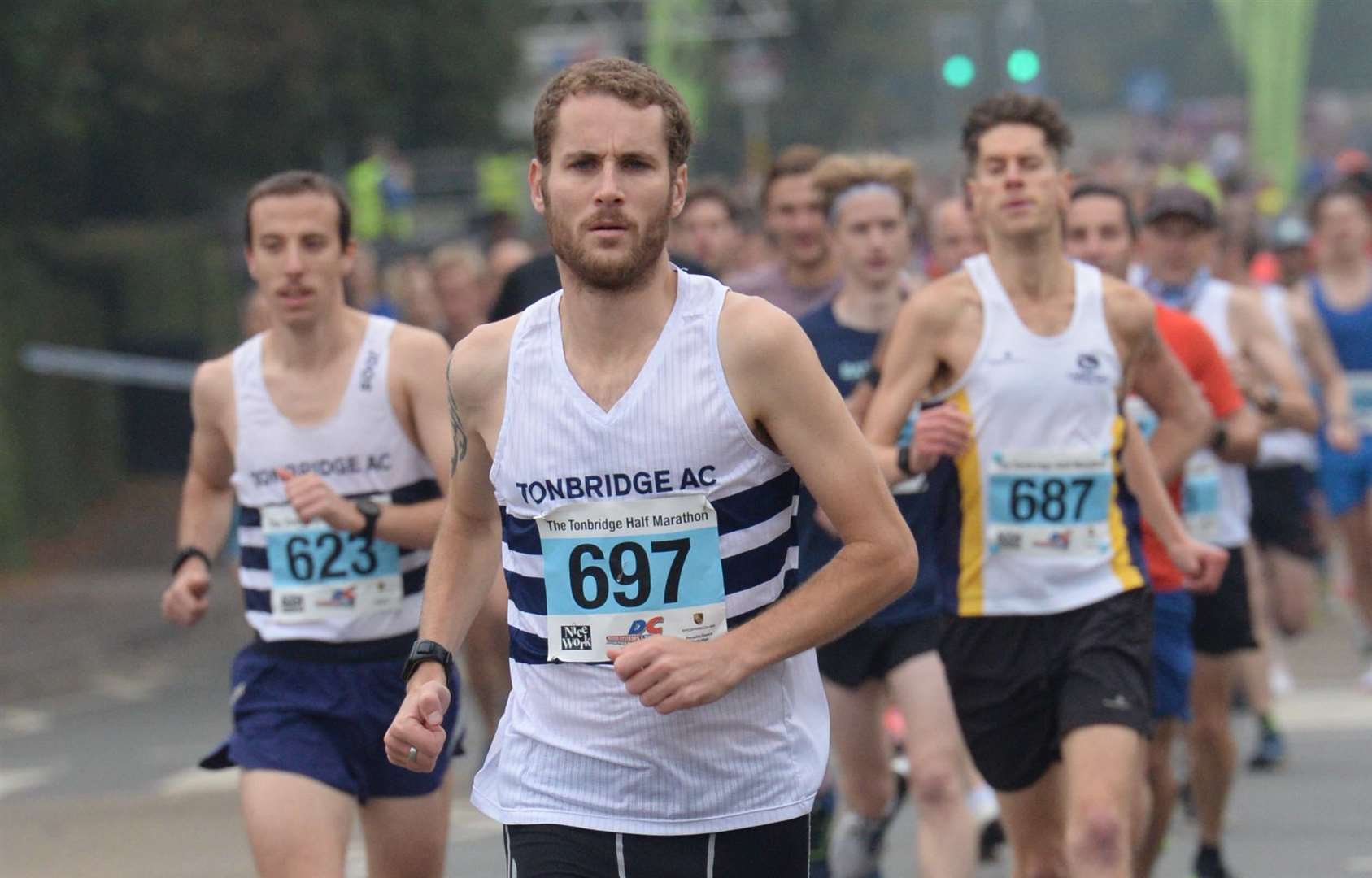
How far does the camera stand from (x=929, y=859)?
684cm

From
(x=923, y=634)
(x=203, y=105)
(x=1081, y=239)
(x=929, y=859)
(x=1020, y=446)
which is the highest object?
(x=203, y=105)

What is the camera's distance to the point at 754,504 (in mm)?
4215

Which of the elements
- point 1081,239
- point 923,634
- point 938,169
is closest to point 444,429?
point 923,634

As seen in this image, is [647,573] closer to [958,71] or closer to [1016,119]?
[1016,119]

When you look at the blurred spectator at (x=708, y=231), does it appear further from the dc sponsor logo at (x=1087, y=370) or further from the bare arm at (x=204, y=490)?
the dc sponsor logo at (x=1087, y=370)

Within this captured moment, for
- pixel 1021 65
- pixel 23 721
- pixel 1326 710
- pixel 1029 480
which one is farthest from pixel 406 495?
pixel 1021 65

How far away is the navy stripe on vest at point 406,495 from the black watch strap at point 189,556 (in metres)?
0.22

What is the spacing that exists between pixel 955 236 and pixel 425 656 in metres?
5.12

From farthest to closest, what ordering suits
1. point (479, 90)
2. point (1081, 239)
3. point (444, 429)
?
1. point (479, 90)
2. point (1081, 239)
3. point (444, 429)

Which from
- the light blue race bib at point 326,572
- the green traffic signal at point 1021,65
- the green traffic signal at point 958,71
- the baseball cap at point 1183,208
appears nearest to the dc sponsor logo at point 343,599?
the light blue race bib at point 326,572

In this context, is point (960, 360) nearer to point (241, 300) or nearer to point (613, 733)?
point (613, 733)

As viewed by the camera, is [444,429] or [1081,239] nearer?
[444,429]

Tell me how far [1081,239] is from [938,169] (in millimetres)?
54584

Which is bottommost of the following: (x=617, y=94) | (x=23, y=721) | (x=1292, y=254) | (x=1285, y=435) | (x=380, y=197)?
(x=23, y=721)
